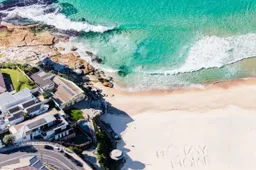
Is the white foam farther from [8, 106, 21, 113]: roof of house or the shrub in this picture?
[8, 106, 21, 113]: roof of house

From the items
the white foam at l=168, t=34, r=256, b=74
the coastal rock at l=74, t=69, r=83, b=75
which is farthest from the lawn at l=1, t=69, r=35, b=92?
the white foam at l=168, t=34, r=256, b=74

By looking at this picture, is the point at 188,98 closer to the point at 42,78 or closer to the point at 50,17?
the point at 42,78

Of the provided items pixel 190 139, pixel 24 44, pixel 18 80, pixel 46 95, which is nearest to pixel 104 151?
pixel 190 139

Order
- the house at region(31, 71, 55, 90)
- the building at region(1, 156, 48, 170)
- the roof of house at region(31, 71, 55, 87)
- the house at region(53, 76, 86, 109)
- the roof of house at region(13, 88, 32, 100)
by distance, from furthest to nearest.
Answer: the roof of house at region(31, 71, 55, 87) → the house at region(31, 71, 55, 90) → the house at region(53, 76, 86, 109) → the roof of house at region(13, 88, 32, 100) → the building at region(1, 156, 48, 170)

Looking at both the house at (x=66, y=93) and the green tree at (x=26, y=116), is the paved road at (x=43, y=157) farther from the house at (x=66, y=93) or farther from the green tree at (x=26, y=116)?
the house at (x=66, y=93)

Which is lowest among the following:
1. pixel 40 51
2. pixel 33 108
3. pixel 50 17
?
pixel 33 108
